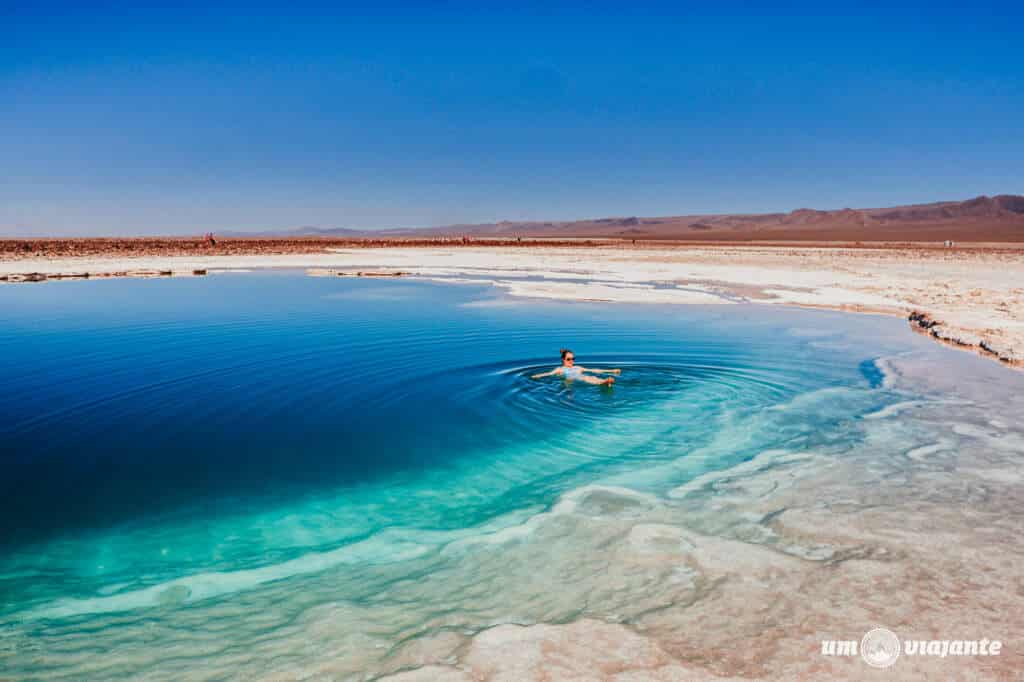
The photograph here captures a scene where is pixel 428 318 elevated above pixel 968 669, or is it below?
above

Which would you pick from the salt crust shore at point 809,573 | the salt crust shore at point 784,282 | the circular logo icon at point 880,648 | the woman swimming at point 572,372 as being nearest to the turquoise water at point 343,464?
the woman swimming at point 572,372

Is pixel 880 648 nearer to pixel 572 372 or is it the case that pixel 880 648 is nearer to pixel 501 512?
pixel 501 512

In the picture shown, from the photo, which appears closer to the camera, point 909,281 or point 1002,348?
point 1002,348

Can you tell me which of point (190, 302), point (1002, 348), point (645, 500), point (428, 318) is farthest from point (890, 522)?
point (190, 302)

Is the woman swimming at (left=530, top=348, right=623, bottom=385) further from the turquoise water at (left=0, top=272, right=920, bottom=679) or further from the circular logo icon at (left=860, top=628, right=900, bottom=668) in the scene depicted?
the circular logo icon at (left=860, top=628, right=900, bottom=668)

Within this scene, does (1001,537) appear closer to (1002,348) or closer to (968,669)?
(968,669)

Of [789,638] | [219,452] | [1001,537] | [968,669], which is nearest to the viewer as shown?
[968,669]

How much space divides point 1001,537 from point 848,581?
1.66 metres

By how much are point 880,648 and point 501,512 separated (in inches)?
143

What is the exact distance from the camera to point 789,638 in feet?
14.0

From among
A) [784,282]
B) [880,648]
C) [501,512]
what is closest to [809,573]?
[880,648]
